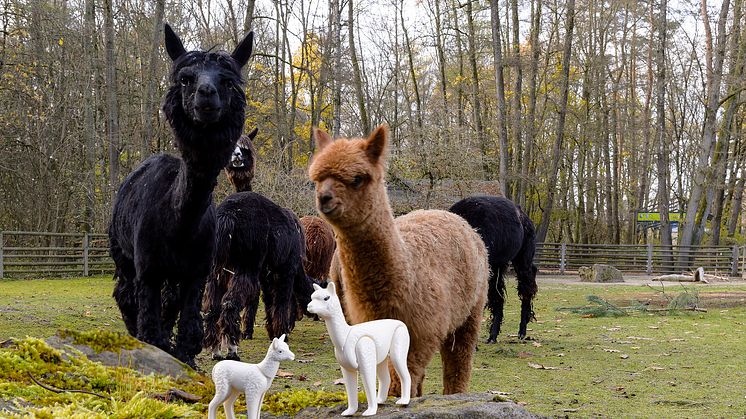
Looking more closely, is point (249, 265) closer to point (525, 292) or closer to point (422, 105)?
point (525, 292)

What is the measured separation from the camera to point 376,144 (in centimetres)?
392

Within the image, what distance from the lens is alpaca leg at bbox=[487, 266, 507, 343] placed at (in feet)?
34.3

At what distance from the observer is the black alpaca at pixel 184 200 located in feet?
16.0

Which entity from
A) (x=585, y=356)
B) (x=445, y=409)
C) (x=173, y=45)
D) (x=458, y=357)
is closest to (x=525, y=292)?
(x=585, y=356)

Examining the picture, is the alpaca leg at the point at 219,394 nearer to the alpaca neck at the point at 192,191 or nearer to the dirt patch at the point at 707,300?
the alpaca neck at the point at 192,191

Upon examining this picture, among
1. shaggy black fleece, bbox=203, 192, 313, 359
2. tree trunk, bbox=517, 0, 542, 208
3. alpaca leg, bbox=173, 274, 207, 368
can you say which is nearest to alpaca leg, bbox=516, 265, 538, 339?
shaggy black fleece, bbox=203, 192, 313, 359

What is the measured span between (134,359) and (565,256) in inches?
1273

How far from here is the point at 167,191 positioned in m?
5.52

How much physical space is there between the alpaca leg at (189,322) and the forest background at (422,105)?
10.9 meters

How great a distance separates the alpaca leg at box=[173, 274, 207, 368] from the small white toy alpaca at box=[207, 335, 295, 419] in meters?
2.71

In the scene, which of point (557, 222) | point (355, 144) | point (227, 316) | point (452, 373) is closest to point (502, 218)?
point (227, 316)

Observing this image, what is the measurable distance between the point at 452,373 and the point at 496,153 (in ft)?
118

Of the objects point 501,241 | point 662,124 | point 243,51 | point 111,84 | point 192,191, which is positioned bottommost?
point 501,241

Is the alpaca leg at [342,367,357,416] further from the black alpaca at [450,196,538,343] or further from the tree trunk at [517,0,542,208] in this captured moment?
the tree trunk at [517,0,542,208]
